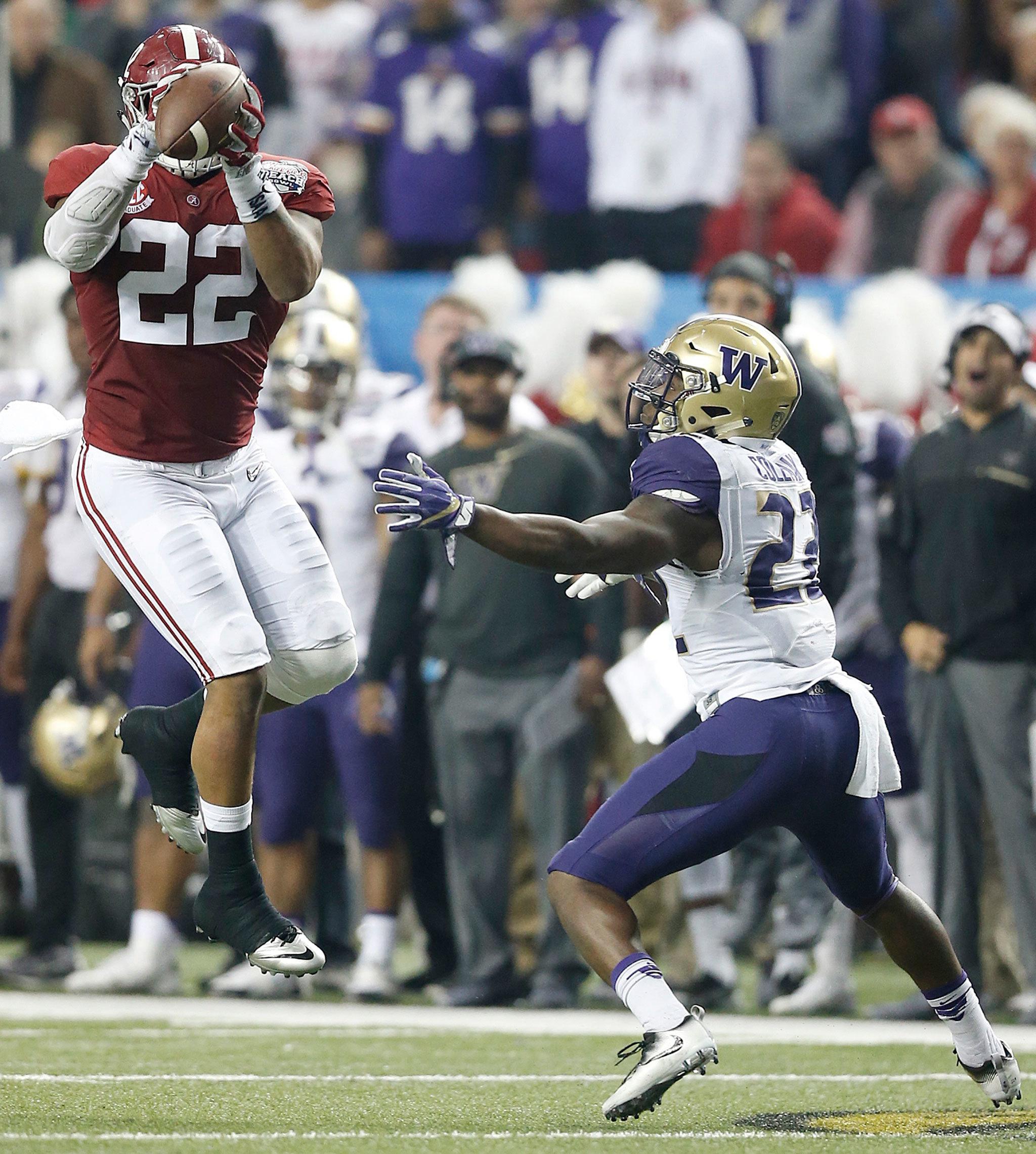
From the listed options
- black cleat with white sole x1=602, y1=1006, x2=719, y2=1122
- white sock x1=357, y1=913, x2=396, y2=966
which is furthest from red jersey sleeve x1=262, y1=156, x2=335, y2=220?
white sock x1=357, y1=913, x2=396, y2=966

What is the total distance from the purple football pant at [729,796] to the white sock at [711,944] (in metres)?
2.57

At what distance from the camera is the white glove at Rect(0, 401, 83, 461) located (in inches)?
208

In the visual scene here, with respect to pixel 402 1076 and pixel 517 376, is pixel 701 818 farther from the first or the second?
pixel 517 376

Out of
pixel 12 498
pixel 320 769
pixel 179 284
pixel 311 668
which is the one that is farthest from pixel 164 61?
pixel 12 498

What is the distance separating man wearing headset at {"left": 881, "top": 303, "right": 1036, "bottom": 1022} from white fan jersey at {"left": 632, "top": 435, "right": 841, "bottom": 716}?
7.70ft

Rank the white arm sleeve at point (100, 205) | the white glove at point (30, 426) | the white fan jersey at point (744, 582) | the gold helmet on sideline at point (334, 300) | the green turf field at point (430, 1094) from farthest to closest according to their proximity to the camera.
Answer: the gold helmet on sideline at point (334, 300) → the white glove at point (30, 426) → the white fan jersey at point (744, 582) → the white arm sleeve at point (100, 205) → the green turf field at point (430, 1094)

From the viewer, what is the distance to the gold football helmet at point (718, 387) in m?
5.14

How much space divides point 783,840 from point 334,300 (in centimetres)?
261

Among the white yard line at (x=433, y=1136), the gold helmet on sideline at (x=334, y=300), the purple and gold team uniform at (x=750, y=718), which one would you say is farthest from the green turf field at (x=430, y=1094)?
the gold helmet on sideline at (x=334, y=300)

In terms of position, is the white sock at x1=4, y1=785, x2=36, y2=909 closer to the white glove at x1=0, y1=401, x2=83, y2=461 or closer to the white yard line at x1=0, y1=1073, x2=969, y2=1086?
the white yard line at x1=0, y1=1073, x2=969, y2=1086

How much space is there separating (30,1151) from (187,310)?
1.87 m

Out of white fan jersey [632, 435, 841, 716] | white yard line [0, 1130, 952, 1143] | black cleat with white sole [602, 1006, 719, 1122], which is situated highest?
white fan jersey [632, 435, 841, 716]

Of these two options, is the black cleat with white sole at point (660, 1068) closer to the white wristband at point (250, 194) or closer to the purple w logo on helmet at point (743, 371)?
the purple w logo on helmet at point (743, 371)

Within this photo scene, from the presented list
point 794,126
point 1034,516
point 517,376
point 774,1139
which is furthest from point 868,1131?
point 794,126
